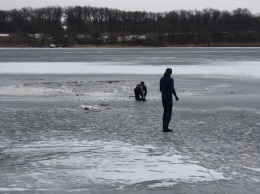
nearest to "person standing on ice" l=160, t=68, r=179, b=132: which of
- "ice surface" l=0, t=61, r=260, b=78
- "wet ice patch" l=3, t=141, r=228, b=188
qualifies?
"wet ice patch" l=3, t=141, r=228, b=188

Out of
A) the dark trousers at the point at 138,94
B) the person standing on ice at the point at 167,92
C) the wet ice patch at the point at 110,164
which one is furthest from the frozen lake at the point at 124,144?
the person standing on ice at the point at 167,92

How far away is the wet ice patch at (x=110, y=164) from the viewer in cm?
744

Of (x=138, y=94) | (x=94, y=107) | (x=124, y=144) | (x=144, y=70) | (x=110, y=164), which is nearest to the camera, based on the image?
(x=110, y=164)

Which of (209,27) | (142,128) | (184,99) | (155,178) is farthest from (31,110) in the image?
(209,27)

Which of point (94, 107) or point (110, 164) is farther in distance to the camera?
point (94, 107)

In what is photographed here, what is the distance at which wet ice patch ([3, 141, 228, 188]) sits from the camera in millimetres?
7438

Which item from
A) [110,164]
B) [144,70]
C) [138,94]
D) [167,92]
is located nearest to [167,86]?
[167,92]

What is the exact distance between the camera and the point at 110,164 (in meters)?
8.37

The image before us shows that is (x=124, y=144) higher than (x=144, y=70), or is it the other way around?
(x=124, y=144)

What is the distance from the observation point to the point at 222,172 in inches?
309

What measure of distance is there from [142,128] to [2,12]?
508 ft

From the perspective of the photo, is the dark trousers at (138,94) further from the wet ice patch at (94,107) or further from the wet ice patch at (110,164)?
the wet ice patch at (110,164)

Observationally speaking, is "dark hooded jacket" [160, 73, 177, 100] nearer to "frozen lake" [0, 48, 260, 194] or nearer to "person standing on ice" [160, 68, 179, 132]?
"person standing on ice" [160, 68, 179, 132]

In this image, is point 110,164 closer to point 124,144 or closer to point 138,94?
point 124,144
